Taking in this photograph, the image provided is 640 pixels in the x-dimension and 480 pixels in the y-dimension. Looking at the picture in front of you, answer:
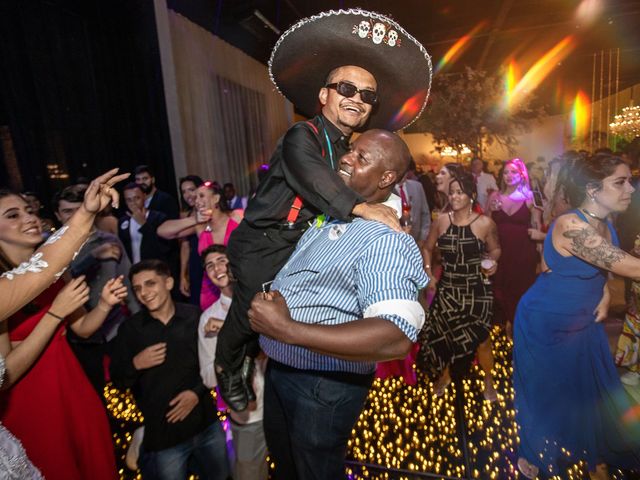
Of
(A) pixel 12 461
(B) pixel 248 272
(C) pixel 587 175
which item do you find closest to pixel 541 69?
(C) pixel 587 175

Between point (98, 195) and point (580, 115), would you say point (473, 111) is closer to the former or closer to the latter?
point (98, 195)

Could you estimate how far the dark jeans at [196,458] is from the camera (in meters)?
2.32

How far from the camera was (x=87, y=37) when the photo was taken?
5461mm

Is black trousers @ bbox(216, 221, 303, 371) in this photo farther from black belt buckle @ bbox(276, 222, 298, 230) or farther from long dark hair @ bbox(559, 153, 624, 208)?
long dark hair @ bbox(559, 153, 624, 208)

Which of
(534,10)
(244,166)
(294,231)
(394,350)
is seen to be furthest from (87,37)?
(534,10)

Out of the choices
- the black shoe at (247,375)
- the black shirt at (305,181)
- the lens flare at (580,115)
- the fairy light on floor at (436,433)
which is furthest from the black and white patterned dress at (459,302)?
the lens flare at (580,115)

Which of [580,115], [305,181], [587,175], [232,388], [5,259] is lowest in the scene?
[232,388]

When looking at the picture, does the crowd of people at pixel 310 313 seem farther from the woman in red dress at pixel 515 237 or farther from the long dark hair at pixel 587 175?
the woman in red dress at pixel 515 237

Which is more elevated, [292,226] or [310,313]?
[292,226]

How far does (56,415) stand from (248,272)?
118cm

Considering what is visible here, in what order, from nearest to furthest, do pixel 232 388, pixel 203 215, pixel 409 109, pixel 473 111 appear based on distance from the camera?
pixel 232 388 < pixel 409 109 < pixel 203 215 < pixel 473 111

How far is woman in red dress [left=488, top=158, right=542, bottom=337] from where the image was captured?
4461 mm

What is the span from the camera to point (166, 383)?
7.73 feet

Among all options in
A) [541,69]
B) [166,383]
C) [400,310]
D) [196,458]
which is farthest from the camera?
[541,69]
